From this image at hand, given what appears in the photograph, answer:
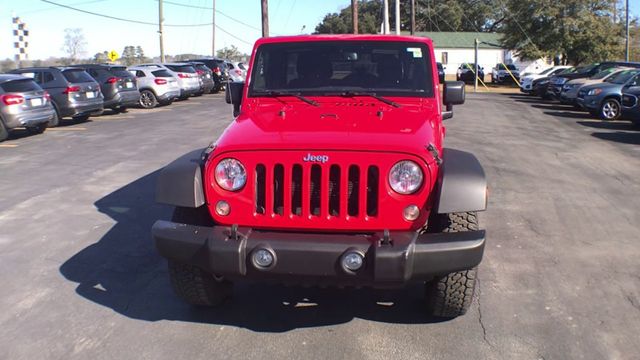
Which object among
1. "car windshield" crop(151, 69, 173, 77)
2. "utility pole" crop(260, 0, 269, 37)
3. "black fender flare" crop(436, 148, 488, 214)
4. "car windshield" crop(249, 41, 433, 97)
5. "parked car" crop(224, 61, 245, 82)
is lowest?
"black fender flare" crop(436, 148, 488, 214)

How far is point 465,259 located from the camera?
3557 mm

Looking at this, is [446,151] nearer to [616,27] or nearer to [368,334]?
[368,334]

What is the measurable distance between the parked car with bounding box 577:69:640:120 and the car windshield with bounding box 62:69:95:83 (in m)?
14.4

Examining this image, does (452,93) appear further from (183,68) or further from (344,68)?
(183,68)

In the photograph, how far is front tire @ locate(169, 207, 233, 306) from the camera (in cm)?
406

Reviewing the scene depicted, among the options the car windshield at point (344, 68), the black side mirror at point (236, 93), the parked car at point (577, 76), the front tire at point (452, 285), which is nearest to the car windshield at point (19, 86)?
the black side mirror at point (236, 93)

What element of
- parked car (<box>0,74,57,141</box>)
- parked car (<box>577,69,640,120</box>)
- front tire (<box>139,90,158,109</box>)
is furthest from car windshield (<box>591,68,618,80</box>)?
parked car (<box>0,74,57,141</box>)

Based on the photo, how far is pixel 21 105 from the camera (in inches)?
558

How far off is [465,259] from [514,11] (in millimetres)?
42698

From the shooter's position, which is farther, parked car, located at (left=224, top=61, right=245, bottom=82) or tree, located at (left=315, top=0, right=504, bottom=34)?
tree, located at (left=315, top=0, right=504, bottom=34)

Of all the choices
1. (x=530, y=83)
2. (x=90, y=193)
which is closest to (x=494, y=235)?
(x=90, y=193)

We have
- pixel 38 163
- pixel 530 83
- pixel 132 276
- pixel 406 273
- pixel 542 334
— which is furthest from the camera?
pixel 530 83

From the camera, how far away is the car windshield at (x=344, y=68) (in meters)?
5.08

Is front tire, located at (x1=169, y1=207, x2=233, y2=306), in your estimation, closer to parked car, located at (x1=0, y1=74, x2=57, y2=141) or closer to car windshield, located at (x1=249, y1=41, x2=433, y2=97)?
car windshield, located at (x1=249, y1=41, x2=433, y2=97)
